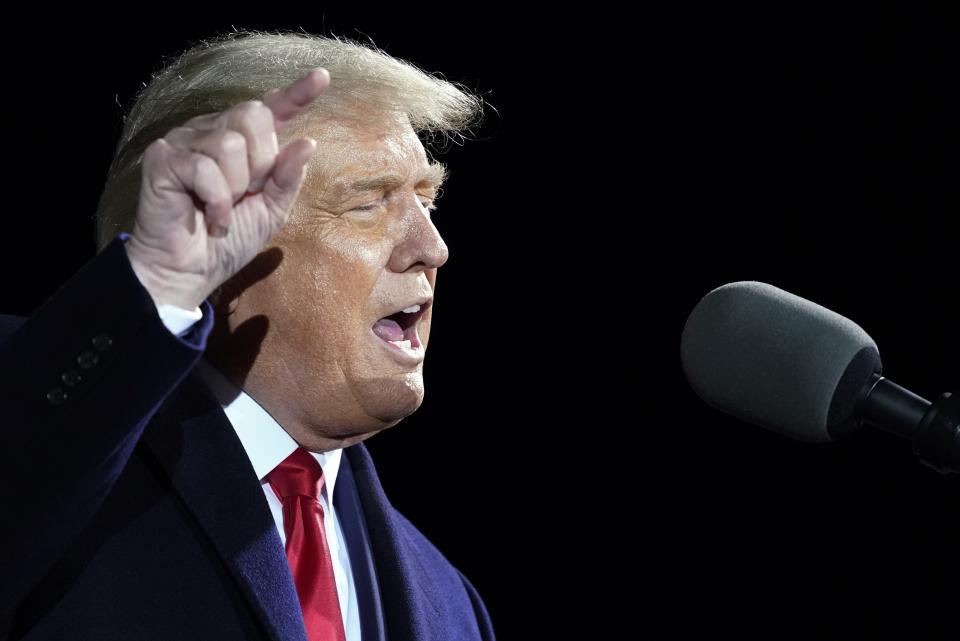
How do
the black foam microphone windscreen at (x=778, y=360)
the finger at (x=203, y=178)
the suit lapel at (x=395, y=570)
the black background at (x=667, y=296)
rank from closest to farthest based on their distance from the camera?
the finger at (x=203, y=178), the black foam microphone windscreen at (x=778, y=360), the suit lapel at (x=395, y=570), the black background at (x=667, y=296)

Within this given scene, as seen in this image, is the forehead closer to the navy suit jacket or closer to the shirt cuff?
the navy suit jacket

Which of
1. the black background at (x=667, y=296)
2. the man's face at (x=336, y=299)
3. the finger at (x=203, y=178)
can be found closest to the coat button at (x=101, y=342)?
the finger at (x=203, y=178)

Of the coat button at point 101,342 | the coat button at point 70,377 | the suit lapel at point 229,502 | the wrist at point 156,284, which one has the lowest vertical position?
the suit lapel at point 229,502

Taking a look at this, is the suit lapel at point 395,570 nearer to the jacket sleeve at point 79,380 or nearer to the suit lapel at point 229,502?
the suit lapel at point 229,502

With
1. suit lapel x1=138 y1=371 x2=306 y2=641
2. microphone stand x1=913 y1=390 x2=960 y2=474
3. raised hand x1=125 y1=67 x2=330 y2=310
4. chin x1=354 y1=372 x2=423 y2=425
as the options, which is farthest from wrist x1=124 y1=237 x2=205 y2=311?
microphone stand x1=913 y1=390 x2=960 y2=474

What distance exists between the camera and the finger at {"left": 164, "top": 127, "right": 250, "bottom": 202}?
1052 mm

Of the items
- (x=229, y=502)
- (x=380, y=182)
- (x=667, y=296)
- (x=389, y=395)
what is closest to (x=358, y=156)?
(x=380, y=182)

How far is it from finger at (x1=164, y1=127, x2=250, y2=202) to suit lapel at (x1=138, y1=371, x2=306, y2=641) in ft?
→ 1.46

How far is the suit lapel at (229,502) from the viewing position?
4.56 ft

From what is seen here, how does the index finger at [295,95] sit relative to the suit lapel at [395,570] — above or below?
above

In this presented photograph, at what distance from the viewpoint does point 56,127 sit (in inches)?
87.2

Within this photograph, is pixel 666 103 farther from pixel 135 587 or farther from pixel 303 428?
pixel 135 587

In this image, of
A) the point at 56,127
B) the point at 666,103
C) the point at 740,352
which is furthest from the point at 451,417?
the point at 740,352

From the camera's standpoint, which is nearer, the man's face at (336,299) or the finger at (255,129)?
the finger at (255,129)
